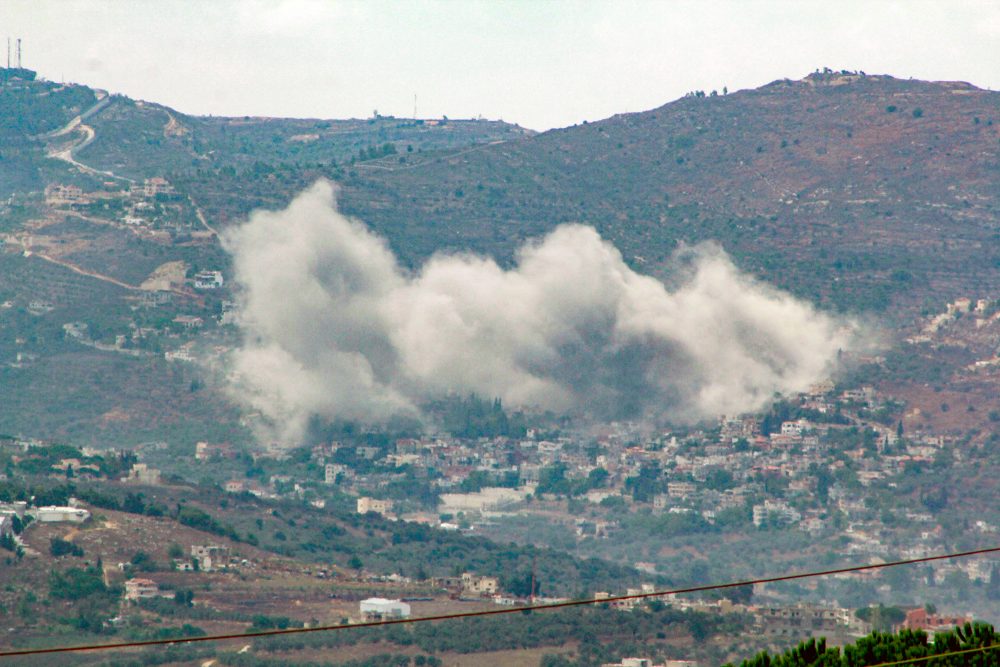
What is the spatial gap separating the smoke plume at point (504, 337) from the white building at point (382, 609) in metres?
52.2

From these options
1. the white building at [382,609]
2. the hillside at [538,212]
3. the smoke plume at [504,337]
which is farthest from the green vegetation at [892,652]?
the smoke plume at [504,337]

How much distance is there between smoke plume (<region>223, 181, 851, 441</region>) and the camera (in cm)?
13100

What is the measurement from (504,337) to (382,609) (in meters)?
60.9

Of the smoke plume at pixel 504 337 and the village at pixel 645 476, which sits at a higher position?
the smoke plume at pixel 504 337

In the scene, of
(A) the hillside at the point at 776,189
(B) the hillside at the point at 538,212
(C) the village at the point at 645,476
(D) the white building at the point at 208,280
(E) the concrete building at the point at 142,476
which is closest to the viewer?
(E) the concrete building at the point at 142,476

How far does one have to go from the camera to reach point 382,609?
7512cm

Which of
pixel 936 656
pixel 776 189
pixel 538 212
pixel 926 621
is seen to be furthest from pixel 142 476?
pixel 936 656

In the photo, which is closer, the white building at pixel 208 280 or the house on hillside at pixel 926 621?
the house on hillside at pixel 926 621

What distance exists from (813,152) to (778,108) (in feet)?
32.2

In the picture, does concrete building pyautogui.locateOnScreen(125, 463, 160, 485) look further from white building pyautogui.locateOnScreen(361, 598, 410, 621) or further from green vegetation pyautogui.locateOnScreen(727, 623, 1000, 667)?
green vegetation pyautogui.locateOnScreen(727, 623, 1000, 667)

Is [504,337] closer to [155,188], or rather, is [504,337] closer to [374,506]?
[374,506]

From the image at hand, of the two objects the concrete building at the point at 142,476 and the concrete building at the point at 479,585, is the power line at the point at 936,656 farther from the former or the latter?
the concrete building at the point at 142,476

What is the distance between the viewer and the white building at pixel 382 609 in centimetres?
7388

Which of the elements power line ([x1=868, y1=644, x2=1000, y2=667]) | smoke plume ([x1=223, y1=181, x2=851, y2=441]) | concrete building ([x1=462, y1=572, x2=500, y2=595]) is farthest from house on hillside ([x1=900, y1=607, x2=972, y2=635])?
smoke plume ([x1=223, y1=181, x2=851, y2=441])
